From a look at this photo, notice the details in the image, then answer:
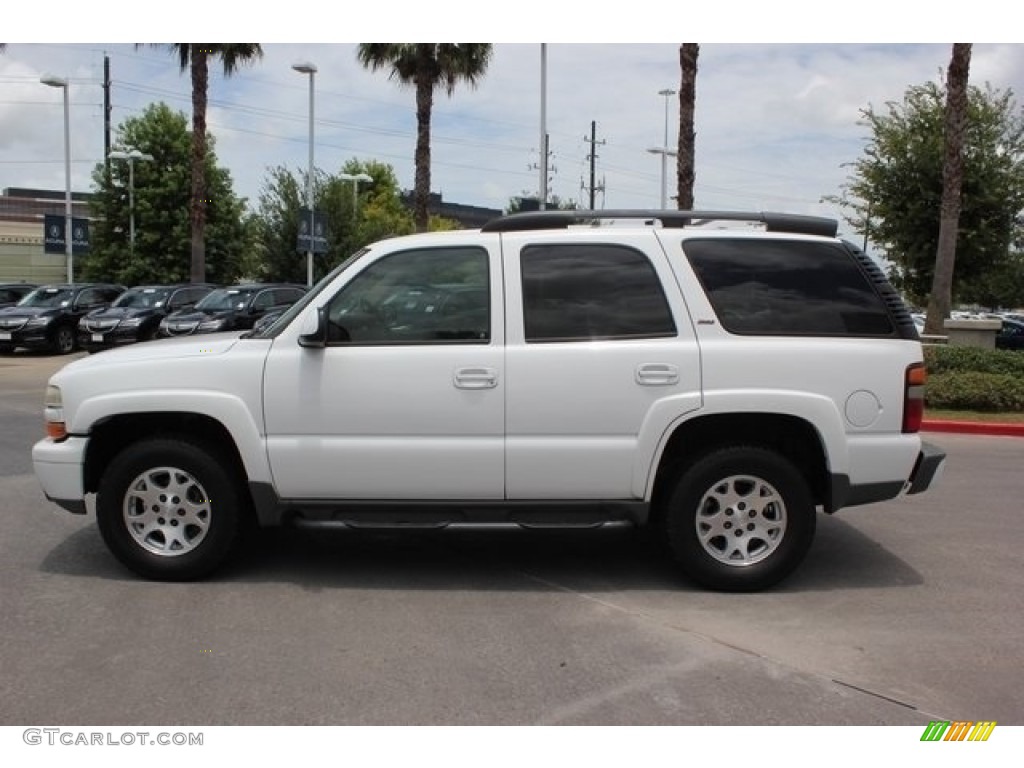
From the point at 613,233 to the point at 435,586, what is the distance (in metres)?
2.24

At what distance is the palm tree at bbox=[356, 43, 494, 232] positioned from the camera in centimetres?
2492

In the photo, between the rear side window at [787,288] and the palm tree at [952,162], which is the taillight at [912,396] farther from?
the palm tree at [952,162]

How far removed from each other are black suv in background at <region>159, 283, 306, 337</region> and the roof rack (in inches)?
604

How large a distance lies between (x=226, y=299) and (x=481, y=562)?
17.0 metres

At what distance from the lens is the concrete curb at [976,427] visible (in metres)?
11.9

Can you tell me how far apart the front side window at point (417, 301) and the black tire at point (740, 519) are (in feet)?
4.70

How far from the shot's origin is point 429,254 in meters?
5.14

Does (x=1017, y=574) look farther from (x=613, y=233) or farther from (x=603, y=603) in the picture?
(x=613, y=233)

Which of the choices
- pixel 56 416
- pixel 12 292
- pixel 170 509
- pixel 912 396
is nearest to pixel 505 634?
pixel 170 509

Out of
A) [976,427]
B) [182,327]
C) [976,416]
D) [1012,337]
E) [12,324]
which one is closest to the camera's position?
[976,427]

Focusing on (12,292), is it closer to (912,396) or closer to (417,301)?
(417,301)

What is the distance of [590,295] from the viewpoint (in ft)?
16.6

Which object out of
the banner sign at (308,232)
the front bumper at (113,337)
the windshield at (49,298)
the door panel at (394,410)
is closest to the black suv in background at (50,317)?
the windshield at (49,298)

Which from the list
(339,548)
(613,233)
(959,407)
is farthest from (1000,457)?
(339,548)
